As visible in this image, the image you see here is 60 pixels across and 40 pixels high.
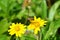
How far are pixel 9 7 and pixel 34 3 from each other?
306 millimetres

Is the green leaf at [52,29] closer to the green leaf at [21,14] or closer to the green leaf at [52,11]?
the green leaf at [52,11]

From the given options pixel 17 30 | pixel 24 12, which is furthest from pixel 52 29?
pixel 24 12

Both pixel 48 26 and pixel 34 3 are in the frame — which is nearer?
pixel 48 26

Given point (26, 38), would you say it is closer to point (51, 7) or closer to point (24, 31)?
point (24, 31)

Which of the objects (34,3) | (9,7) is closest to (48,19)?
(34,3)

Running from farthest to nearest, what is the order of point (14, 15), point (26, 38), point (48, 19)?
point (14, 15) < point (48, 19) < point (26, 38)

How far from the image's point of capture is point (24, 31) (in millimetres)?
2008

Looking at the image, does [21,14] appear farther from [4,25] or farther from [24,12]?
[4,25]

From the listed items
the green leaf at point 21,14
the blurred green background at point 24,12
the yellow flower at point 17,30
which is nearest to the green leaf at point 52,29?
the blurred green background at point 24,12

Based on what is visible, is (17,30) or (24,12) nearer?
(17,30)

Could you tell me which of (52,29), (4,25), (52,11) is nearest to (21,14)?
(4,25)

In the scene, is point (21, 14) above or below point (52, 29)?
above

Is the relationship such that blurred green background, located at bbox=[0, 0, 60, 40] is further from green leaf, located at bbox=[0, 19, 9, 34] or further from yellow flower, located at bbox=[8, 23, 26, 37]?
yellow flower, located at bbox=[8, 23, 26, 37]

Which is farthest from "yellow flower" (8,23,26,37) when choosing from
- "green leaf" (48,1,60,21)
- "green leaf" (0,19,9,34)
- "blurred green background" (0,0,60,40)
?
"green leaf" (48,1,60,21)
